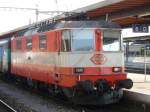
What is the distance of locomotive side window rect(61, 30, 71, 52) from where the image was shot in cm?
1381

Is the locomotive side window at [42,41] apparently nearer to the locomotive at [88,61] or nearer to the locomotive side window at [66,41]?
the locomotive at [88,61]

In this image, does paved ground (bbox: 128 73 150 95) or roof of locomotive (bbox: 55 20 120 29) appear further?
paved ground (bbox: 128 73 150 95)

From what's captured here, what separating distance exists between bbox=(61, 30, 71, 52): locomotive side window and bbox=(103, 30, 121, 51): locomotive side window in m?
1.19

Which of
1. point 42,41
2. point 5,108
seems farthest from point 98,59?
point 5,108

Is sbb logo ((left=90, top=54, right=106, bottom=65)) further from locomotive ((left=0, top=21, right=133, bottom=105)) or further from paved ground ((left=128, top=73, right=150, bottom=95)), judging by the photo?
paved ground ((left=128, top=73, right=150, bottom=95))

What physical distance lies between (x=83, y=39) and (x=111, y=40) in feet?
3.29

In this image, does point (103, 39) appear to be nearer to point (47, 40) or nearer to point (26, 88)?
point (47, 40)

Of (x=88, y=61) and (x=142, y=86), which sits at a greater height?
(x=88, y=61)

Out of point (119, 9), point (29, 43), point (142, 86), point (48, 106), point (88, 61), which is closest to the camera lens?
point (88, 61)

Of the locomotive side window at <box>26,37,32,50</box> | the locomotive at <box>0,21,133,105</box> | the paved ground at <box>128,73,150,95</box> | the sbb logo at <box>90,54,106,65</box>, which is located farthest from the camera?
the locomotive side window at <box>26,37,32,50</box>

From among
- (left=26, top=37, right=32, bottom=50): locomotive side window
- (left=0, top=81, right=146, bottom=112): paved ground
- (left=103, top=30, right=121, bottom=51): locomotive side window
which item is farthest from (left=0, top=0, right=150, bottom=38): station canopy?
(left=0, top=81, right=146, bottom=112): paved ground

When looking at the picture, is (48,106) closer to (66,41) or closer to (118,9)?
(66,41)

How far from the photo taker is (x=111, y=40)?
14.3m

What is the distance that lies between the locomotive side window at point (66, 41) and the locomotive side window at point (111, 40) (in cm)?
119
